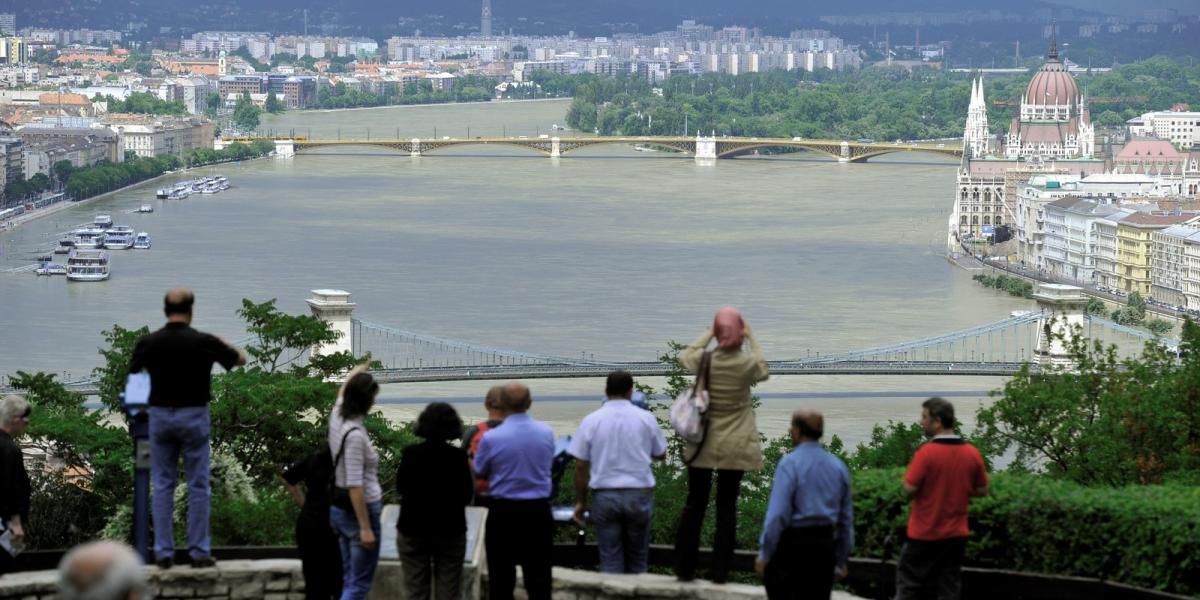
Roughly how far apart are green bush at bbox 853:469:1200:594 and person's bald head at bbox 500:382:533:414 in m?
0.62

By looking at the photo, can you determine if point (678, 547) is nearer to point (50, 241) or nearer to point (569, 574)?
point (569, 574)

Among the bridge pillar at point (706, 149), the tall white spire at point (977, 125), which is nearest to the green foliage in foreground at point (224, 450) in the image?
the bridge pillar at point (706, 149)

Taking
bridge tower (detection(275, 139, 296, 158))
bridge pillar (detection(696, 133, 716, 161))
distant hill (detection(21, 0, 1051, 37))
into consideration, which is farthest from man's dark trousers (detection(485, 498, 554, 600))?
distant hill (detection(21, 0, 1051, 37))

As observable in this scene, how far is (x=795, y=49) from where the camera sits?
106125mm

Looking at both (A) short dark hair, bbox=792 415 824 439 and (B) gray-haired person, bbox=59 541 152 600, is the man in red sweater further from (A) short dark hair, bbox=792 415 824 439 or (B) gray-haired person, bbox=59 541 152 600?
(B) gray-haired person, bbox=59 541 152 600

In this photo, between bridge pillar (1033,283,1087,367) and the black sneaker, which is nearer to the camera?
the black sneaker

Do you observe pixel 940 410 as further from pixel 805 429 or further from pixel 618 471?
pixel 618 471

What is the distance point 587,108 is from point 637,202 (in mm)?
22606

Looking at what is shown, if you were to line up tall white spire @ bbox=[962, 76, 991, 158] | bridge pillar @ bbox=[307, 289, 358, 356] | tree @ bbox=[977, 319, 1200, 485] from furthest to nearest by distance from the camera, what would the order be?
tall white spire @ bbox=[962, 76, 991, 158] < bridge pillar @ bbox=[307, 289, 358, 356] < tree @ bbox=[977, 319, 1200, 485]

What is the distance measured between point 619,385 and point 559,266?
16.6m

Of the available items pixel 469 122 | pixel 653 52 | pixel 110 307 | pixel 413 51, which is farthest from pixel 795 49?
pixel 110 307

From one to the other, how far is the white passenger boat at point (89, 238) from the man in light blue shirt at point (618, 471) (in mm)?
17803

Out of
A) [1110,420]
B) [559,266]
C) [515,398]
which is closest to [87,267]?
[559,266]

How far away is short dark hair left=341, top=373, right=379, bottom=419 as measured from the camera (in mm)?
3410
